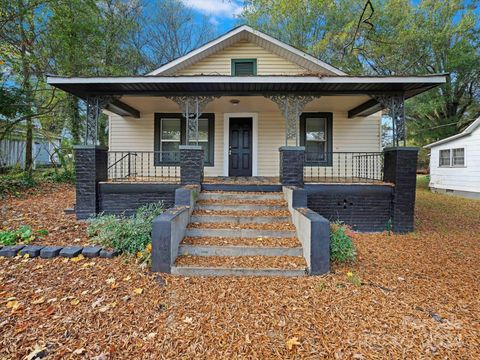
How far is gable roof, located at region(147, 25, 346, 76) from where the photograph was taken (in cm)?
847

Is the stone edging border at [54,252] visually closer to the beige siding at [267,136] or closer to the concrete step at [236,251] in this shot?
the concrete step at [236,251]

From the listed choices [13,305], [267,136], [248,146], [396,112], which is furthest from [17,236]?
[396,112]

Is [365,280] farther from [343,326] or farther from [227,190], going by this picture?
[227,190]

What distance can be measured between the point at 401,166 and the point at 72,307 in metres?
6.56

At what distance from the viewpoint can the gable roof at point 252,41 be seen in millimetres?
8469

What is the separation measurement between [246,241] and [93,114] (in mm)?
5101

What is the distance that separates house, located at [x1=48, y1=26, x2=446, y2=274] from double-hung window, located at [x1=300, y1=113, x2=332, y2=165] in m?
0.03

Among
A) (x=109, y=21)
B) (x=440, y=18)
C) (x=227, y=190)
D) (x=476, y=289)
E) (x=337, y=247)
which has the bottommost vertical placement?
(x=476, y=289)

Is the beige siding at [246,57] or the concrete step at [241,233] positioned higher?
the beige siding at [246,57]

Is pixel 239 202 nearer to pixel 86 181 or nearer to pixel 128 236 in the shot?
pixel 128 236

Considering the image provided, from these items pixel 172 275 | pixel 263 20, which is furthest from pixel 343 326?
pixel 263 20

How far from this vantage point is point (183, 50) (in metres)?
20.9

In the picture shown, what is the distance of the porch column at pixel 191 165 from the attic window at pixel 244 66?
4179mm

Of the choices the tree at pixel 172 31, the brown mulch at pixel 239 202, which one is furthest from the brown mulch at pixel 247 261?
Answer: the tree at pixel 172 31
